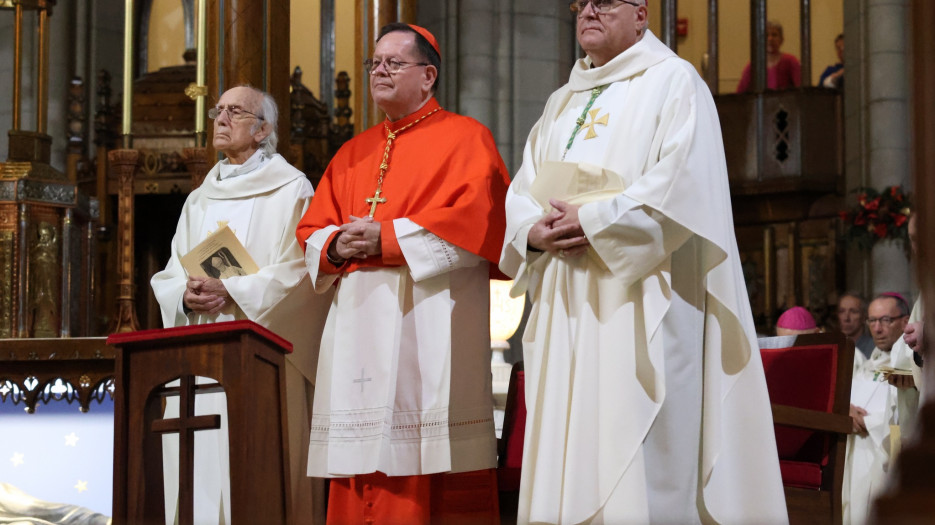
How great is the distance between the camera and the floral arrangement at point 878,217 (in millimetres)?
9453

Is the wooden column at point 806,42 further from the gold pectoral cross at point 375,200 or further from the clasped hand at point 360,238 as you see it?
the clasped hand at point 360,238

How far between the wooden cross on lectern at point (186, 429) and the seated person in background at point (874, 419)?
10.6ft

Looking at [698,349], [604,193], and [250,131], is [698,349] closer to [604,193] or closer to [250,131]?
[604,193]

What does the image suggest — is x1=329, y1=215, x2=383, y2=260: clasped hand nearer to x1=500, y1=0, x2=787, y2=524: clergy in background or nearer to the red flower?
x1=500, y1=0, x2=787, y2=524: clergy in background

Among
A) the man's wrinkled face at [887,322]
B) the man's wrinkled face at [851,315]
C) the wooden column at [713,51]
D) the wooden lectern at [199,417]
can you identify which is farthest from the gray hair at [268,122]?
the wooden column at [713,51]

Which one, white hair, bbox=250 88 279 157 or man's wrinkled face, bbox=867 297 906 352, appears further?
man's wrinkled face, bbox=867 297 906 352

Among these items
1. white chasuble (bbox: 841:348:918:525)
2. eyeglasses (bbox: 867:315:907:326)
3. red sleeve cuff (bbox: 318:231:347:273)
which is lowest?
white chasuble (bbox: 841:348:918:525)

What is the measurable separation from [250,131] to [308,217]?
2.00ft

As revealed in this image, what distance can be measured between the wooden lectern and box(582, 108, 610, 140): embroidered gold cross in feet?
3.80

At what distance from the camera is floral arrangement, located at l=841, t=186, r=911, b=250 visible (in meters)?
9.45

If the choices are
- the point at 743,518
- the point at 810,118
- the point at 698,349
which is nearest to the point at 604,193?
the point at 698,349

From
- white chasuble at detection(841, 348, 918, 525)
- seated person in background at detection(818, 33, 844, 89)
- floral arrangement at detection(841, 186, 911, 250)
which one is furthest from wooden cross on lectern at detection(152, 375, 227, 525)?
seated person in background at detection(818, 33, 844, 89)

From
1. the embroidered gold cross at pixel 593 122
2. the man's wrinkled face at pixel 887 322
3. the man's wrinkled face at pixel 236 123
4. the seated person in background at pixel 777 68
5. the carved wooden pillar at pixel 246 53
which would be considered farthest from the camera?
the seated person in background at pixel 777 68

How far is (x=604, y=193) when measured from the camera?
370cm
